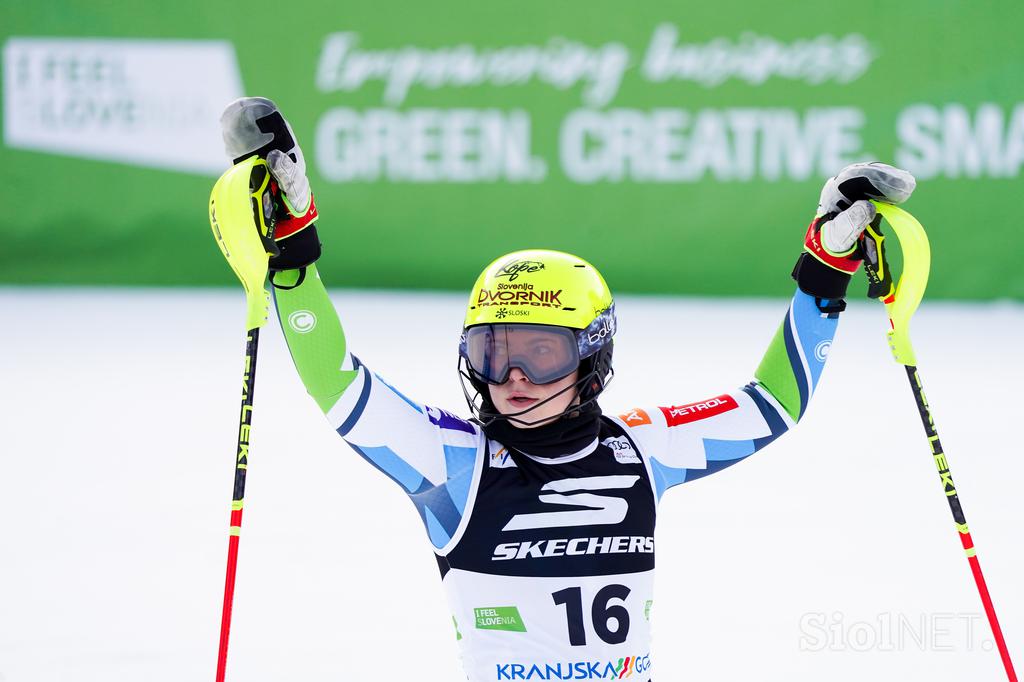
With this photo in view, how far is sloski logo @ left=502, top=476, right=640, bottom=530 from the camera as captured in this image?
2742mm

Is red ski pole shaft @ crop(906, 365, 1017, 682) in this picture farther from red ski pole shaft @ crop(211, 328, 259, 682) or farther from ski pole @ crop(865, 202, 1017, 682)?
red ski pole shaft @ crop(211, 328, 259, 682)

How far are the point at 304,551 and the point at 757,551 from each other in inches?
63.4

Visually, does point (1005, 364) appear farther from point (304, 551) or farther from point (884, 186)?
point (884, 186)

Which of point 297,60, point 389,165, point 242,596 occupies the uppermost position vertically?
point 297,60

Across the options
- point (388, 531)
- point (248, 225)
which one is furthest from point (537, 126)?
point (248, 225)

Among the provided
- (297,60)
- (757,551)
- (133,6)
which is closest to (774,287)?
(297,60)

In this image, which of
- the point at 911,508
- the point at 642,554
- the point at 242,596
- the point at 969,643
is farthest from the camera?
the point at 911,508

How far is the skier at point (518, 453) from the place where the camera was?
273 cm

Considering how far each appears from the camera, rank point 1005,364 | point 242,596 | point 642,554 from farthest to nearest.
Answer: point 1005,364, point 242,596, point 642,554

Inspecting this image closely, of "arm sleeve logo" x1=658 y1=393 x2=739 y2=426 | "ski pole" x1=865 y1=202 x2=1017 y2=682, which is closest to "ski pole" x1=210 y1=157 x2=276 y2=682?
"arm sleeve logo" x1=658 y1=393 x2=739 y2=426

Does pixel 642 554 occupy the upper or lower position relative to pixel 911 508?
lower

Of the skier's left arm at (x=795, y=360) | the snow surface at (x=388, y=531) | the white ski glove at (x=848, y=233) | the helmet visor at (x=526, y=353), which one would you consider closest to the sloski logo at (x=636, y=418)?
the skier's left arm at (x=795, y=360)

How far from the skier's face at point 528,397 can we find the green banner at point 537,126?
28.8 feet

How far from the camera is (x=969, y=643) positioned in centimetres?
401
